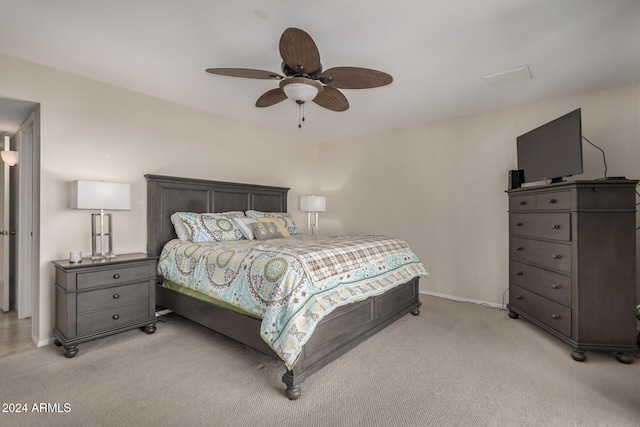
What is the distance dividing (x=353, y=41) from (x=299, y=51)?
64 cm

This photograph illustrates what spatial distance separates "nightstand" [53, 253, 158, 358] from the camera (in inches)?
97.7

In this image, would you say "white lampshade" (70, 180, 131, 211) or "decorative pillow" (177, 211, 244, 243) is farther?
"decorative pillow" (177, 211, 244, 243)

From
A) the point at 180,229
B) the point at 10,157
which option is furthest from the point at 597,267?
the point at 10,157

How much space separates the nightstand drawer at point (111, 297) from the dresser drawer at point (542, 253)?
3777 mm

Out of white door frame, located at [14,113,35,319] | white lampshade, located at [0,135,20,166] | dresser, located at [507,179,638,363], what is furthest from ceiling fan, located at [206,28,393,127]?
white lampshade, located at [0,135,20,166]

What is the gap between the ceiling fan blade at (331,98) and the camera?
2.47m

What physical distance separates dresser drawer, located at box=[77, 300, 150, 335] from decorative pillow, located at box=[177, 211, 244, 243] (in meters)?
0.83

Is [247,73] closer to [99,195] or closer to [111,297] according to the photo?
[99,195]

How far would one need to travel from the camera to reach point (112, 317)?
269 centimetres

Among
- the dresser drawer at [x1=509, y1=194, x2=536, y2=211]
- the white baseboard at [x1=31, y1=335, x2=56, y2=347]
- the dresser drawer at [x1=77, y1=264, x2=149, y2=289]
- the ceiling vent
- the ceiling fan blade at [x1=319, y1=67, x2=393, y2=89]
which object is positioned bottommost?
the white baseboard at [x1=31, y1=335, x2=56, y2=347]

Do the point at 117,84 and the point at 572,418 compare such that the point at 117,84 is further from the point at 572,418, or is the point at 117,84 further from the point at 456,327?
the point at 572,418

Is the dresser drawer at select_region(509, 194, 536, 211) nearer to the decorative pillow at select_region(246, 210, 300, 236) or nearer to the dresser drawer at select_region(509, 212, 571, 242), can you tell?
the dresser drawer at select_region(509, 212, 571, 242)

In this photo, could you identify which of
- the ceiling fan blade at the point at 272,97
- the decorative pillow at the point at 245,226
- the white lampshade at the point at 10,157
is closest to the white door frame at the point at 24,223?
the white lampshade at the point at 10,157

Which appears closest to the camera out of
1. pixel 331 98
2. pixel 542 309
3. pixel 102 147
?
pixel 331 98
